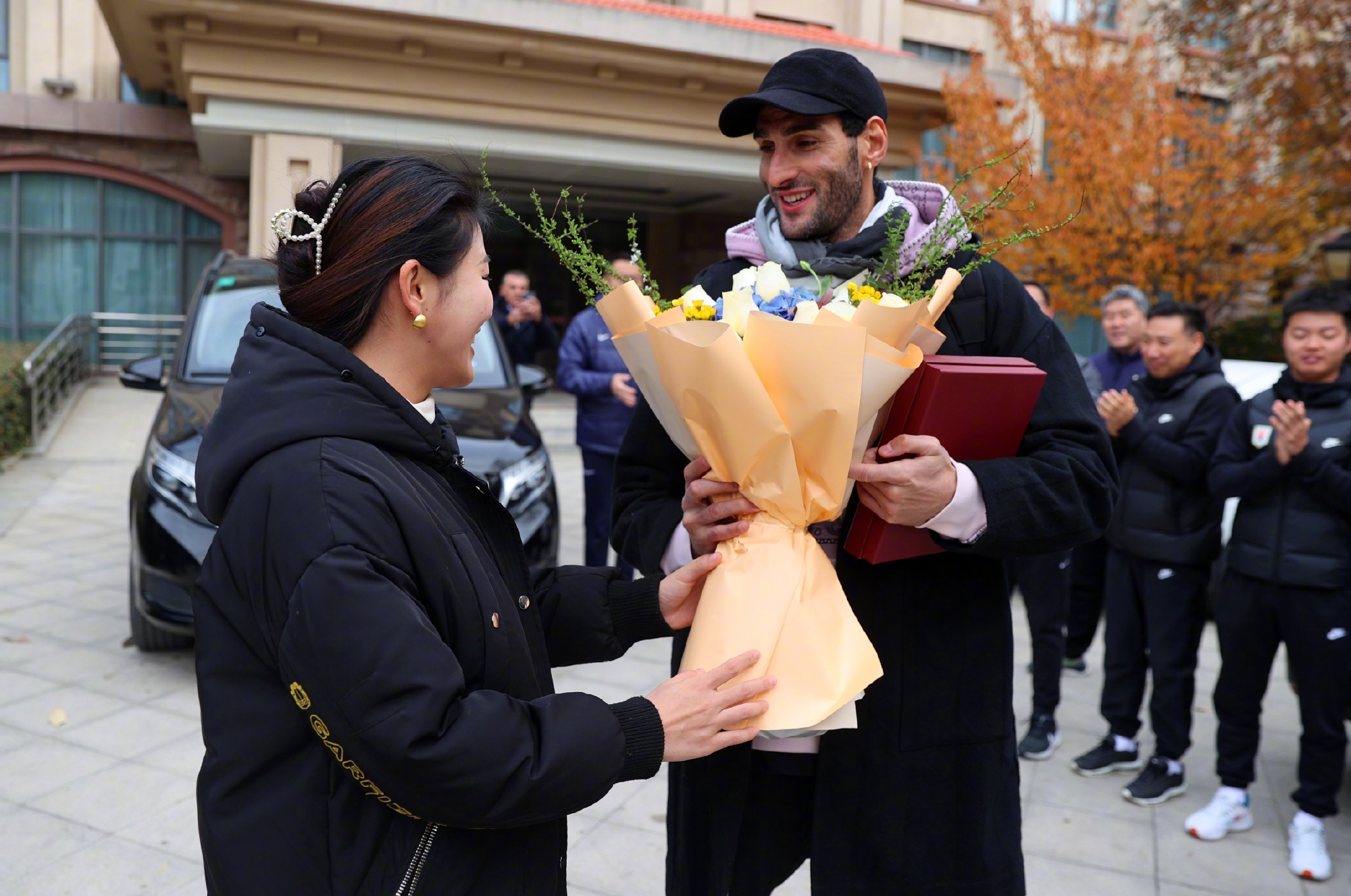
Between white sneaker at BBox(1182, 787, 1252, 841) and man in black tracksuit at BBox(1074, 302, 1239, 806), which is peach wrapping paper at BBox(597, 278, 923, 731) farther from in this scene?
man in black tracksuit at BBox(1074, 302, 1239, 806)

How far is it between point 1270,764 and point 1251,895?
141cm

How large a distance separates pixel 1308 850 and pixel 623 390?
4238 millimetres

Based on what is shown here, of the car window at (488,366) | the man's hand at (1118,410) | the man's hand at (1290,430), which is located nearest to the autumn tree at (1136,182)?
the car window at (488,366)

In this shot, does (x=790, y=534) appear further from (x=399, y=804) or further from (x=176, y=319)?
(x=176, y=319)

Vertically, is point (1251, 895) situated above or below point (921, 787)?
below

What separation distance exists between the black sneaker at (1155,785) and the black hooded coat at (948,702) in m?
2.50

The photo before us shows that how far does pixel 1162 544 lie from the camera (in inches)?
172

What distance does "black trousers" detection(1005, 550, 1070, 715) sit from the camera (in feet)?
15.6

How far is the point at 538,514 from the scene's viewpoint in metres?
5.32

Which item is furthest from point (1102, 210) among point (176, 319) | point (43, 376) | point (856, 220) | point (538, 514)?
point (176, 319)

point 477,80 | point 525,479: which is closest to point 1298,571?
point 525,479

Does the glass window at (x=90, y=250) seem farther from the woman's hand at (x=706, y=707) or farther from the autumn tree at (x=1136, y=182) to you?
the woman's hand at (x=706, y=707)

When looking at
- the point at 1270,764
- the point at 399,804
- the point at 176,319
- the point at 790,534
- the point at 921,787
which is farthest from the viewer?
the point at 176,319

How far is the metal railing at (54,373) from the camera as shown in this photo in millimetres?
11562
